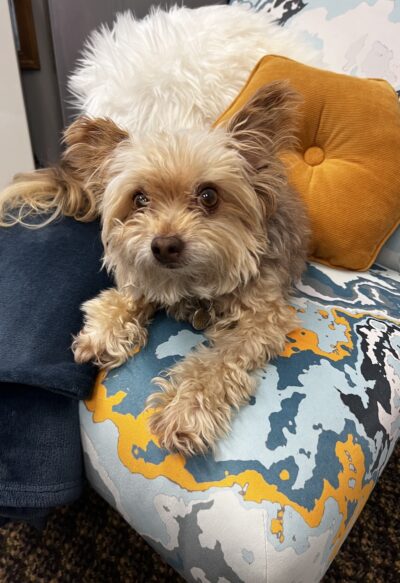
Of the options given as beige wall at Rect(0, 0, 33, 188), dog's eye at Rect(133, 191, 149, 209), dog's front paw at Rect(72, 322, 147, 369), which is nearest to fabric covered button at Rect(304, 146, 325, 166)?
dog's eye at Rect(133, 191, 149, 209)

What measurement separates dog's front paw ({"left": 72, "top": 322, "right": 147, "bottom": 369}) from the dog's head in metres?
0.12

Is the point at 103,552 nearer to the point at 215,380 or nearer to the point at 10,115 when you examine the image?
the point at 215,380

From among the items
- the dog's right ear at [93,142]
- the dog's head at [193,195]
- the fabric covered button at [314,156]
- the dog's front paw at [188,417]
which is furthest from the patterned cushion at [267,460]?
the fabric covered button at [314,156]

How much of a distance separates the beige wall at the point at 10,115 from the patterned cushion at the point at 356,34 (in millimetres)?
1034

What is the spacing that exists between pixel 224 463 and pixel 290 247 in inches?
20.3

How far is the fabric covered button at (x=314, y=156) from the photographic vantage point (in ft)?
4.07

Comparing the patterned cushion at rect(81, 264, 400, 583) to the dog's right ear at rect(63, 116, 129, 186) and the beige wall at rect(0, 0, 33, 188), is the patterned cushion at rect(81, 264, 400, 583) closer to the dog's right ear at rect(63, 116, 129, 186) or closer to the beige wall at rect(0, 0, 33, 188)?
the dog's right ear at rect(63, 116, 129, 186)

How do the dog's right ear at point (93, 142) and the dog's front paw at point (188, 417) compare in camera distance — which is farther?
the dog's right ear at point (93, 142)

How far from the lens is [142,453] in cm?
76

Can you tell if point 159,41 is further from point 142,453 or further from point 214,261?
point 142,453

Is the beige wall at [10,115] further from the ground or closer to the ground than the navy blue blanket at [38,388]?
further from the ground

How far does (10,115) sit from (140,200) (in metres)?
1.30

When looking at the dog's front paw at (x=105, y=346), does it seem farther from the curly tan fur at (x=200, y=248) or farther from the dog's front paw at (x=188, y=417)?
the dog's front paw at (x=188, y=417)

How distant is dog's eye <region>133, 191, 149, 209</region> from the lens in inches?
33.8
